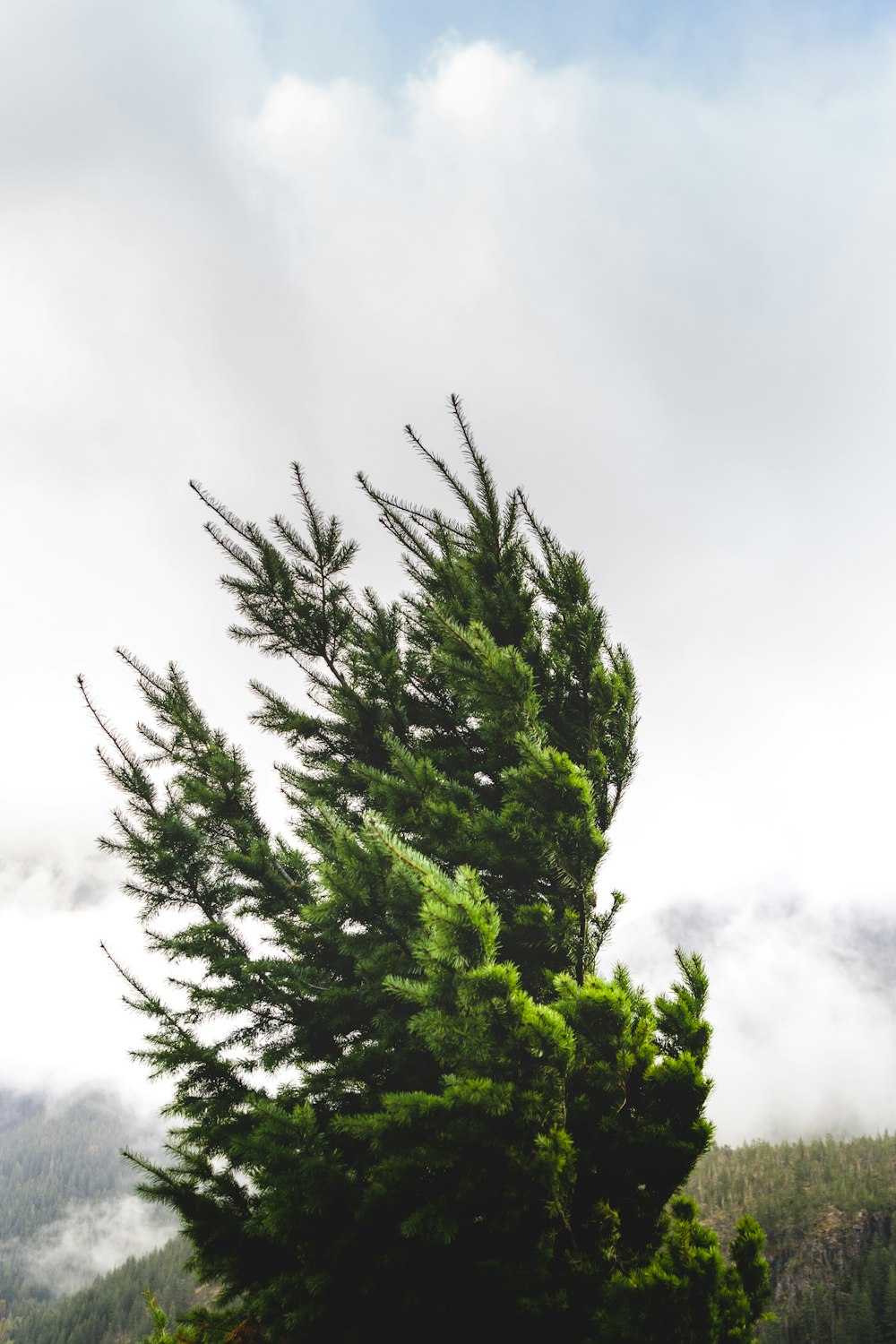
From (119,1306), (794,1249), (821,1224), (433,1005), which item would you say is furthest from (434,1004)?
(119,1306)

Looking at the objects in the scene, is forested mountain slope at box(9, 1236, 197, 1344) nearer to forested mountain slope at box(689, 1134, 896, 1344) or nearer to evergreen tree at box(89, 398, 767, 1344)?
forested mountain slope at box(689, 1134, 896, 1344)

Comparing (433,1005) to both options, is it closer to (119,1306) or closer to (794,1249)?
(794,1249)

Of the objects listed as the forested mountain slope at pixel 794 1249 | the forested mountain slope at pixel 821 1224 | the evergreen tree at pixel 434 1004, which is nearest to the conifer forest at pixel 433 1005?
the evergreen tree at pixel 434 1004

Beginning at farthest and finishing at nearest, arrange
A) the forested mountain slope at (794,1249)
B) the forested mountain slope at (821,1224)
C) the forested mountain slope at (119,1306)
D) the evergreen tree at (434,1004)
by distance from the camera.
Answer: the forested mountain slope at (119,1306) < the forested mountain slope at (794,1249) < the forested mountain slope at (821,1224) < the evergreen tree at (434,1004)

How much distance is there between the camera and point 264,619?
717 cm

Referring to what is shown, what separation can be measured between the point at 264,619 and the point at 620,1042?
5.29 m

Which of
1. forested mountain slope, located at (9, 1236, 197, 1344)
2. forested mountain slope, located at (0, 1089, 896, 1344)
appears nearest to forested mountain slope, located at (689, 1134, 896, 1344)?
forested mountain slope, located at (0, 1089, 896, 1344)

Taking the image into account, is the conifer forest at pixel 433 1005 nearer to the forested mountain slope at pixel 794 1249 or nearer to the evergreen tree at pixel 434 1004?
the evergreen tree at pixel 434 1004

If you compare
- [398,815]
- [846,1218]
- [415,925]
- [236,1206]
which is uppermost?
[398,815]

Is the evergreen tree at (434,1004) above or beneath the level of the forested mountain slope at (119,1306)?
above

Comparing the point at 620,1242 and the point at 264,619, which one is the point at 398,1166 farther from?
the point at 264,619

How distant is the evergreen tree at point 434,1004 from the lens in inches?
153

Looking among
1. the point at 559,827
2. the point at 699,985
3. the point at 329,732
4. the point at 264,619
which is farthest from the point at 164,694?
the point at 699,985

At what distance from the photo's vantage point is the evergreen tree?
12.8 feet
